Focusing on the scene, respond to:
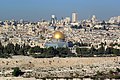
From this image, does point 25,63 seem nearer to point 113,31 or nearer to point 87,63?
point 87,63

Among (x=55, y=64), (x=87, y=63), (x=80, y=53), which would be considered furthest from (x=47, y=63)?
(x=80, y=53)

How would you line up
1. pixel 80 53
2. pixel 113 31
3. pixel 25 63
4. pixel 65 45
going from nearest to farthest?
pixel 25 63 → pixel 80 53 → pixel 65 45 → pixel 113 31

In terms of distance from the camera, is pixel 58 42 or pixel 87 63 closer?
pixel 87 63

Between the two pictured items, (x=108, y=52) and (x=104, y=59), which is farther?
(x=108, y=52)

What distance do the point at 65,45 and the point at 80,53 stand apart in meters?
6.80

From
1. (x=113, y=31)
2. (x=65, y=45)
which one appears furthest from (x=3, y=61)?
(x=113, y=31)

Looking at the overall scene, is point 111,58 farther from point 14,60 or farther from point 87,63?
point 14,60

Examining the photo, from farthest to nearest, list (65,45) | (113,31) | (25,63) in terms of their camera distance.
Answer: (113,31), (65,45), (25,63)

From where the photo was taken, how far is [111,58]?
40.0m

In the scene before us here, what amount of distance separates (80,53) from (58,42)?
Answer: 312 inches

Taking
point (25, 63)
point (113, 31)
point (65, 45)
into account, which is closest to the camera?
point (25, 63)

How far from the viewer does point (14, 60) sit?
38031 mm

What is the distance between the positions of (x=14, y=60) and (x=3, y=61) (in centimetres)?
87

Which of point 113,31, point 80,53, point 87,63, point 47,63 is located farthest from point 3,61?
point 113,31
